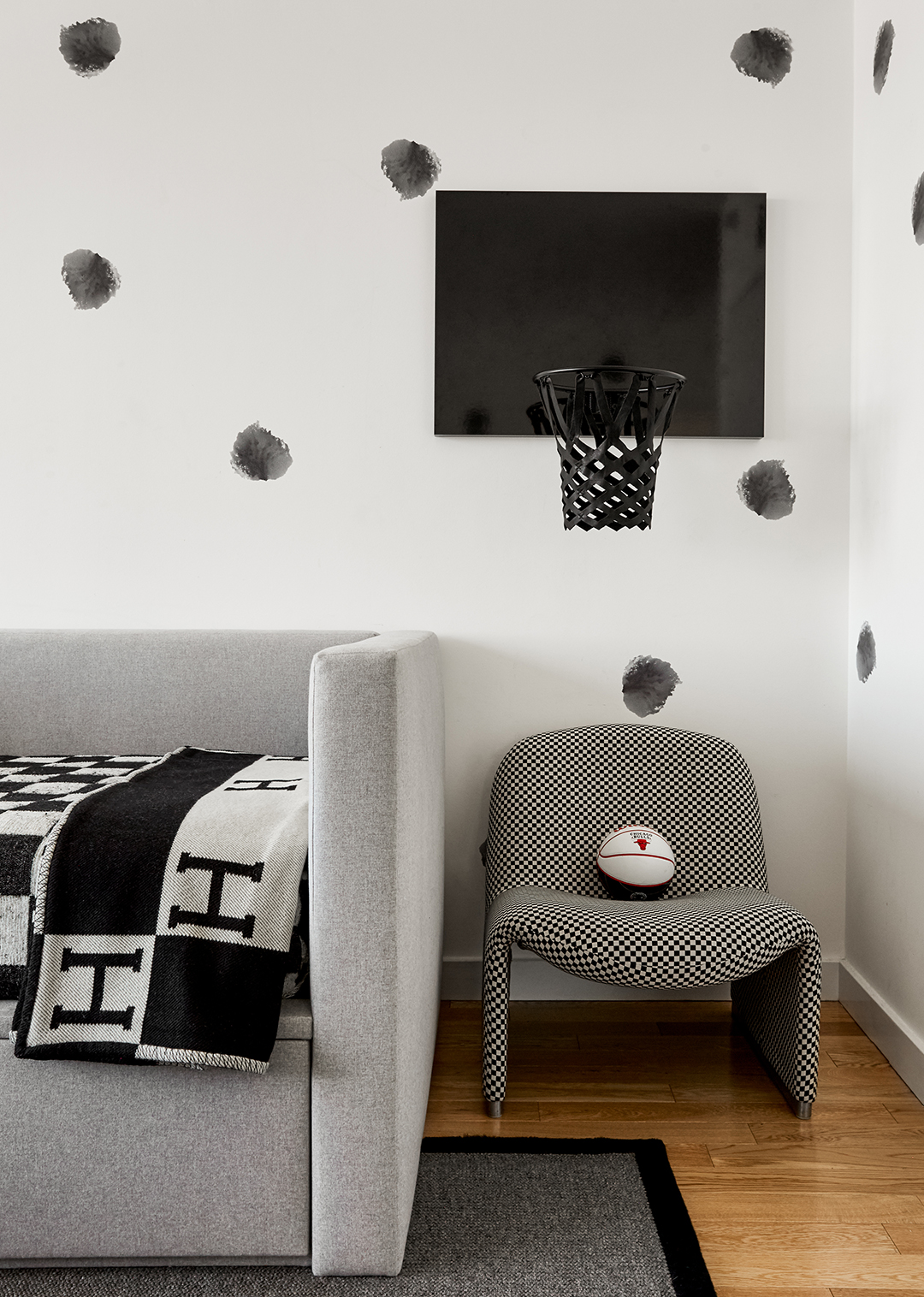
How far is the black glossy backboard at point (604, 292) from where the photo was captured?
2.08m

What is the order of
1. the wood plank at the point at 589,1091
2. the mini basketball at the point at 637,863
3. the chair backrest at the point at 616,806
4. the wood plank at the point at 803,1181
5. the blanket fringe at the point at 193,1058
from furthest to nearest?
the chair backrest at the point at 616,806, the mini basketball at the point at 637,863, the wood plank at the point at 589,1091, the wood plank at the point at 803,1181, the blanket fringe at the point at 193,1058

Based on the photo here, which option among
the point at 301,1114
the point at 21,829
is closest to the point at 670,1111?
the point at 301,1114

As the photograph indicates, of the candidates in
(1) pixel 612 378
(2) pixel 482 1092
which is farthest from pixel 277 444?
(2) pixel 482 1092

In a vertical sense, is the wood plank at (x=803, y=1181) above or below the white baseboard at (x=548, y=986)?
below

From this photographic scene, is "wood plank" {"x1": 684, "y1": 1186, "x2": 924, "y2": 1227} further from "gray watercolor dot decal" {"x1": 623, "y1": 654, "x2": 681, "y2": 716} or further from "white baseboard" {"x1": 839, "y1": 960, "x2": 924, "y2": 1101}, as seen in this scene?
"gray watercolor dot decal" {"x1": 623, "y1": 654, "x2": 681, "y2": 716}

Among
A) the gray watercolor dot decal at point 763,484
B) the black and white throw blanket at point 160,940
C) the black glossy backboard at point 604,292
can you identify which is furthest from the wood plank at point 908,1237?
the black glossy backboard at point 604,292

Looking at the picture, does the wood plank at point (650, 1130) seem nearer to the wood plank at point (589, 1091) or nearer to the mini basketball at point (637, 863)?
the wood plank at point (589, 1091)

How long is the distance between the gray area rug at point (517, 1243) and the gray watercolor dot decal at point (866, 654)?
3.51ft

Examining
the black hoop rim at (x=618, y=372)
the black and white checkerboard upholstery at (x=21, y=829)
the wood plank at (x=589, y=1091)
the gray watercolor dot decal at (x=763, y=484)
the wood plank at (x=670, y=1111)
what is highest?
the black hoop rim at (x=618, y=372)

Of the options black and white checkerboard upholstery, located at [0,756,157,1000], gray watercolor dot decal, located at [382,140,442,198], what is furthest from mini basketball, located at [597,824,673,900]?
gray watercolor dot decal, located at [382,140,442,198]

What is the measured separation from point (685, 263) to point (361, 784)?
152 centimetres

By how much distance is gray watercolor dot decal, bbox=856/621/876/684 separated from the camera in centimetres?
200

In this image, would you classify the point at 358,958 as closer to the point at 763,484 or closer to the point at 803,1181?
the point at 803,1181

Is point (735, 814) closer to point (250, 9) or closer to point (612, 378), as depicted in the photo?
point (612, 378)
